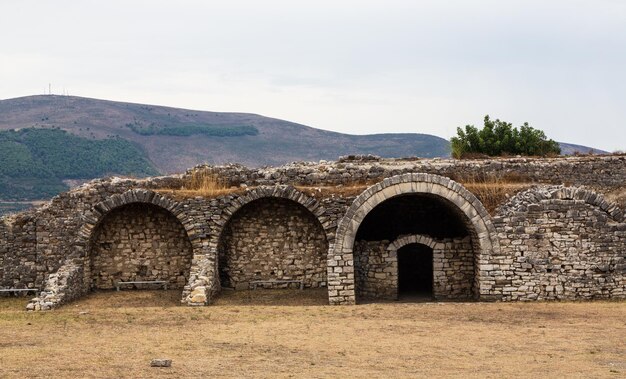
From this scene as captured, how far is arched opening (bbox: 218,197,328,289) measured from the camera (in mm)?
23656

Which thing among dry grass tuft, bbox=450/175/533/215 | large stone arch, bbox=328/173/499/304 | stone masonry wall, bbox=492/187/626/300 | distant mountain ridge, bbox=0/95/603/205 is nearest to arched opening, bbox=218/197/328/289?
large stone arch, bbox=328/173/499/304

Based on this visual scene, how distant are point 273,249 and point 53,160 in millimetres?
74774

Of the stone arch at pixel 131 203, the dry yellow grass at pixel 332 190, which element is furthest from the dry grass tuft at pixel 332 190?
the stone arch at pixel 131 203

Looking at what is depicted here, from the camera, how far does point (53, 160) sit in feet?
303

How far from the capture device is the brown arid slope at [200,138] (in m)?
119

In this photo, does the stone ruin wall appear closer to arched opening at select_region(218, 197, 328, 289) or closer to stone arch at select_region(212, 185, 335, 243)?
stone arch at select_region(212, 185, 335, 243)

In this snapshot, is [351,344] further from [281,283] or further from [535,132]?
[535,132]

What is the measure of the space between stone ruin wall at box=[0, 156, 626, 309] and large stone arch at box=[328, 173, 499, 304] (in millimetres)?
106

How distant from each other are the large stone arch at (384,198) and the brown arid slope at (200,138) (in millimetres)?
89250

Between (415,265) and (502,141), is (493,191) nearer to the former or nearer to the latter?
(415,265)

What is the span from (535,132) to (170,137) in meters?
96.0

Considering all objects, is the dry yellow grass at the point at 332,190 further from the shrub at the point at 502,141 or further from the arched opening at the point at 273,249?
the shrub at the point at 502,141

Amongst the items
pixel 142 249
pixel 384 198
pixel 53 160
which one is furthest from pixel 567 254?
pixel 53 160

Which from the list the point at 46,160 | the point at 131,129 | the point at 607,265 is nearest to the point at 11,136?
the point at 46,160
